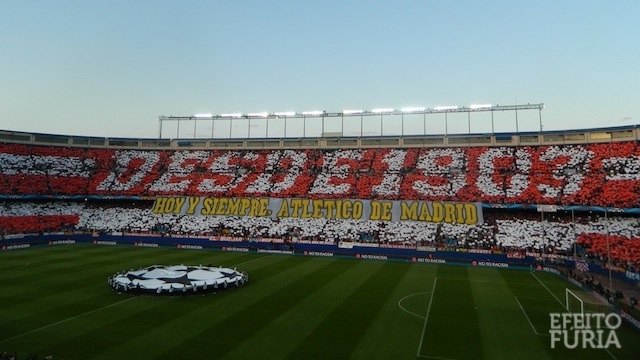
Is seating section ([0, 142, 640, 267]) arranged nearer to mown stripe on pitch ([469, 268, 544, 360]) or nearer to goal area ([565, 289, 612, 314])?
goal area ([565, 289, 612, 314])

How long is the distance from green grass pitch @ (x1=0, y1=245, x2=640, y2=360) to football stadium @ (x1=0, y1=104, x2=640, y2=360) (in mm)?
143

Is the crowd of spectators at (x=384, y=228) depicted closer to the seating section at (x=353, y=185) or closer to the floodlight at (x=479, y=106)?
the seating section at (x=353, y=185)

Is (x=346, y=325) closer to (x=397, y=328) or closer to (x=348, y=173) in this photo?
(x=397, y=328)

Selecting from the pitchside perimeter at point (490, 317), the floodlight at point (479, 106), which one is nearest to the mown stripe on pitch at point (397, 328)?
the pitchside perimeter at point (490, 317)

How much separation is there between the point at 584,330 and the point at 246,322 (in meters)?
17.6

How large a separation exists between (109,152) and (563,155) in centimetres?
7265

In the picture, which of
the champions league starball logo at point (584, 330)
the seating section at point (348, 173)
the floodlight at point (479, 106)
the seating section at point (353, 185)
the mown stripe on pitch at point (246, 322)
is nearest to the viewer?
the mown stripe on pitch at point (246, 322)

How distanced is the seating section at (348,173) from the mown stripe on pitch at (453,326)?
81.1 ft

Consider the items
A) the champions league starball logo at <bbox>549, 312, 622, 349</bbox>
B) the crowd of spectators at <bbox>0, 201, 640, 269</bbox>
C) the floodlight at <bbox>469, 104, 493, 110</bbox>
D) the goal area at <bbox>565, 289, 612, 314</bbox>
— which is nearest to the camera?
the champions league starball logo at <bbox>549, 312, 622, 349</bbox>

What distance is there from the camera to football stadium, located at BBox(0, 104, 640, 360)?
1934cm

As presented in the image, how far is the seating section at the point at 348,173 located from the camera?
48750 millimetres

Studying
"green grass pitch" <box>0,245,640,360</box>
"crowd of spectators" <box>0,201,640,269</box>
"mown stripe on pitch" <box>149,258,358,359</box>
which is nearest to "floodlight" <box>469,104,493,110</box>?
"crowd of spectators" <box>0,201,640,269</box>

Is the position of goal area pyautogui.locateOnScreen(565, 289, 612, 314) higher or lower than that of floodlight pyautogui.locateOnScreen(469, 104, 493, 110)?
lower

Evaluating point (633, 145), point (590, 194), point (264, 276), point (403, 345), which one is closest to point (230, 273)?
point (264, 276)
